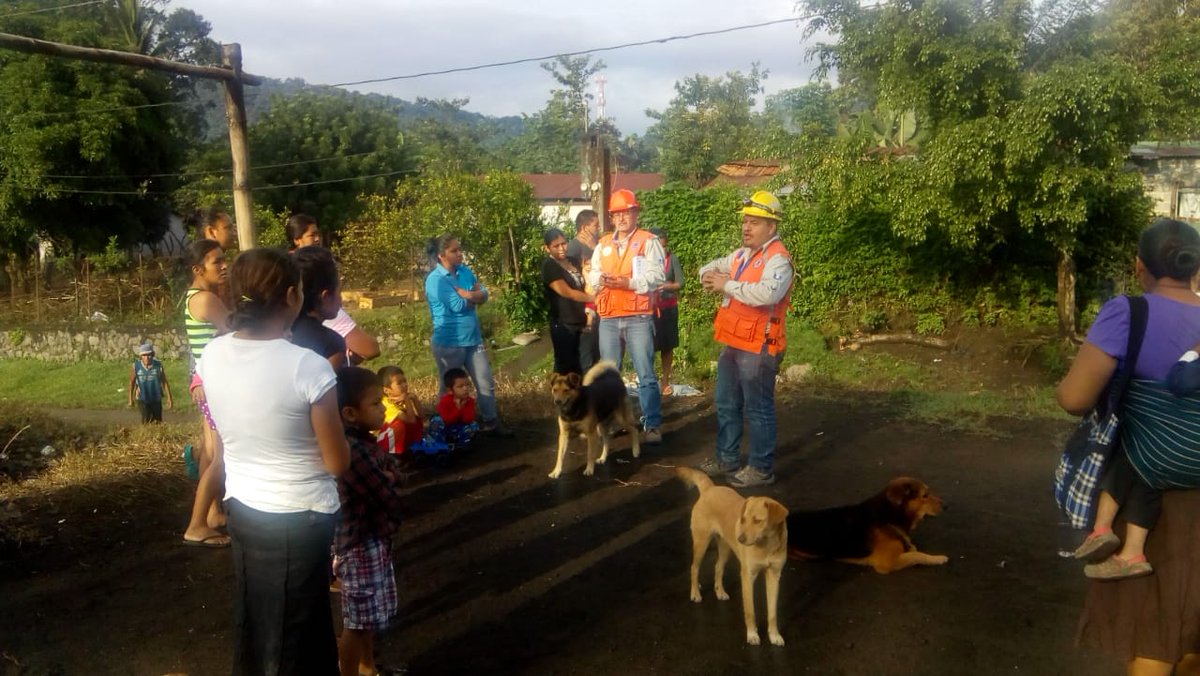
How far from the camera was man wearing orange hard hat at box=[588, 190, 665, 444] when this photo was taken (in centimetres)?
785

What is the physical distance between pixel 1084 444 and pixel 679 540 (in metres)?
2.95

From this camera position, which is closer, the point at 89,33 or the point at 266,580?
the point at 266,580

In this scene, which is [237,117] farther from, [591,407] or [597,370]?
[591,407]

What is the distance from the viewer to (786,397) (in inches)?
413

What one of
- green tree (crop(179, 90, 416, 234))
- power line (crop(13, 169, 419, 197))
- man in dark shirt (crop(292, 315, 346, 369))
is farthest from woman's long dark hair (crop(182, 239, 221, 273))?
green tree (crop(179, 90, 416, 234))

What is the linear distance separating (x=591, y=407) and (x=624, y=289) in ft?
3.78

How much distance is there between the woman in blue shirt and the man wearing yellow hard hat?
2396 millimetres

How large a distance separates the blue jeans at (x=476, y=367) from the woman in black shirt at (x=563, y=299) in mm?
815

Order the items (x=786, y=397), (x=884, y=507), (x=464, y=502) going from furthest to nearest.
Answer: (x=786, y=397), (x=464, y=502), (x=884, y=507)

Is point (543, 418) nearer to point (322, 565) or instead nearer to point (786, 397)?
point (786, 397)

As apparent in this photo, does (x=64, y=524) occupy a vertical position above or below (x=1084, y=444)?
below

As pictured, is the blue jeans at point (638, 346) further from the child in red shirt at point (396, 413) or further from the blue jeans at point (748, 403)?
the child in red shirt at point (396, 413)

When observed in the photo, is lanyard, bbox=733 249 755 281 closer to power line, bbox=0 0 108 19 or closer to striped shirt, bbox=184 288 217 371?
striped shirt, bbox=184 288 217 371

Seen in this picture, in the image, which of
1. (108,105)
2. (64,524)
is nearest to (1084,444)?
(64,524)
